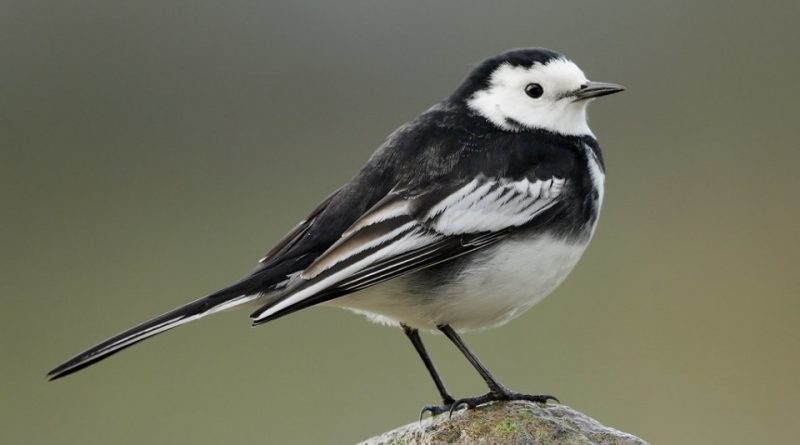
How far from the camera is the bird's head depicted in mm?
6715

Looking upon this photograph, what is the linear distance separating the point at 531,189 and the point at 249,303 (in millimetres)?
1644

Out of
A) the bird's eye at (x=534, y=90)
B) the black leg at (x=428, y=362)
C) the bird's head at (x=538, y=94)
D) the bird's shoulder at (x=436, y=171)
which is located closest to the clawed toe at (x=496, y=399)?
the black leg at (x=428, y=362)

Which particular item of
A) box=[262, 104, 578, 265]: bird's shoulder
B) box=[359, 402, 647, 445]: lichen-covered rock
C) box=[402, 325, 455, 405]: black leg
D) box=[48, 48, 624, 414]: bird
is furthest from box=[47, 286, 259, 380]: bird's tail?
box=[402, 325, 455, 405]: black leg

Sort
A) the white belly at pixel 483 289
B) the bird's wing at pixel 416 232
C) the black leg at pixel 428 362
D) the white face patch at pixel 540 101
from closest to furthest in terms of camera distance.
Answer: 1. the bird's wing at pixel 416 232
2. the white belly at pixel 483 289
3. the black leg at pixel 428 362
4. the white face patch at pixel 540 101

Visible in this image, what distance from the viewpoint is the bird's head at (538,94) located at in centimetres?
671

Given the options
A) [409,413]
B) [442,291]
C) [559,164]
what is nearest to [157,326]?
[442,291]

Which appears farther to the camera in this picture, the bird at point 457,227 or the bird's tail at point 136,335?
the bird at point 457,227

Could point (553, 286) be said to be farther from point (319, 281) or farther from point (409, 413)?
point (409, 413)

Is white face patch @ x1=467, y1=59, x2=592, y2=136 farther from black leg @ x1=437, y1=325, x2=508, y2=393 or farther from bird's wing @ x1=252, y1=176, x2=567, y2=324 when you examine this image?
black leg @ x1=437, y1=325, x2=508, y2=393

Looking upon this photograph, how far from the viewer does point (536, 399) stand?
242 inches

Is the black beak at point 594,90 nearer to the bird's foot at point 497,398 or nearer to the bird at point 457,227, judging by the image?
the bird at point 457,227

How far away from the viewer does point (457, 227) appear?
607 cm

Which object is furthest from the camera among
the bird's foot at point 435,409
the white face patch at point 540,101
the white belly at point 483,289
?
the white face patch at point 540,101

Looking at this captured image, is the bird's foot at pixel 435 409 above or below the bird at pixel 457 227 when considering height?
below
